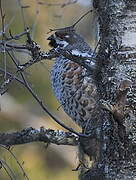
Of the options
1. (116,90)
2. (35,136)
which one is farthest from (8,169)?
(116,90)

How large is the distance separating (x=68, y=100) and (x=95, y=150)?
140 centimetres

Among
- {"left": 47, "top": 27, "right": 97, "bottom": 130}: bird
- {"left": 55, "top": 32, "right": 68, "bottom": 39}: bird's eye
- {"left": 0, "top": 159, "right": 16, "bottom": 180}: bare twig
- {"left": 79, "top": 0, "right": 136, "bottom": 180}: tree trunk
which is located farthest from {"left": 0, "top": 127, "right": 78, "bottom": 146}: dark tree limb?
{"left": 55, "top": 32, "right": 68, "bottom": 39}: bird's eye

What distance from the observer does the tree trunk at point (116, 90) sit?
8.07ft

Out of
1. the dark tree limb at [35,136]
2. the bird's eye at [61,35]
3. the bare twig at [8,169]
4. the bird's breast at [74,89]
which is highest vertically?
the bird's eye at [61,35]

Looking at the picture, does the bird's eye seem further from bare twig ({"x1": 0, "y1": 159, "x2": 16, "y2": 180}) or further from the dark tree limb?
bare twig ({"x1": 0, "y1": 159, "x2": 16, "y2": 180})

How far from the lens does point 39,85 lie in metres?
7.34

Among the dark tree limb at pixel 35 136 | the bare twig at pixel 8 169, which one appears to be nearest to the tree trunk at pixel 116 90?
the bare twig at pixel 8 169

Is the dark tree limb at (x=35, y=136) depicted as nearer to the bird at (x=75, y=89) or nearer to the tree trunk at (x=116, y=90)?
the tree trunk at (x=116, y=90)

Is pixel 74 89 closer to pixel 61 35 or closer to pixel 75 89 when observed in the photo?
pixel 75 89

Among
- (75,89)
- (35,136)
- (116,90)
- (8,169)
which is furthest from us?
(75,89)

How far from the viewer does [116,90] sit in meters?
2.52

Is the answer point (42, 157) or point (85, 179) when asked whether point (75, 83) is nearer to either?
point (85, 179)

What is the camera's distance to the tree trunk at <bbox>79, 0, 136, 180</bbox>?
246 cm

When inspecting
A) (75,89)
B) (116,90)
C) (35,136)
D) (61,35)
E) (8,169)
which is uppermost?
(61,35)
